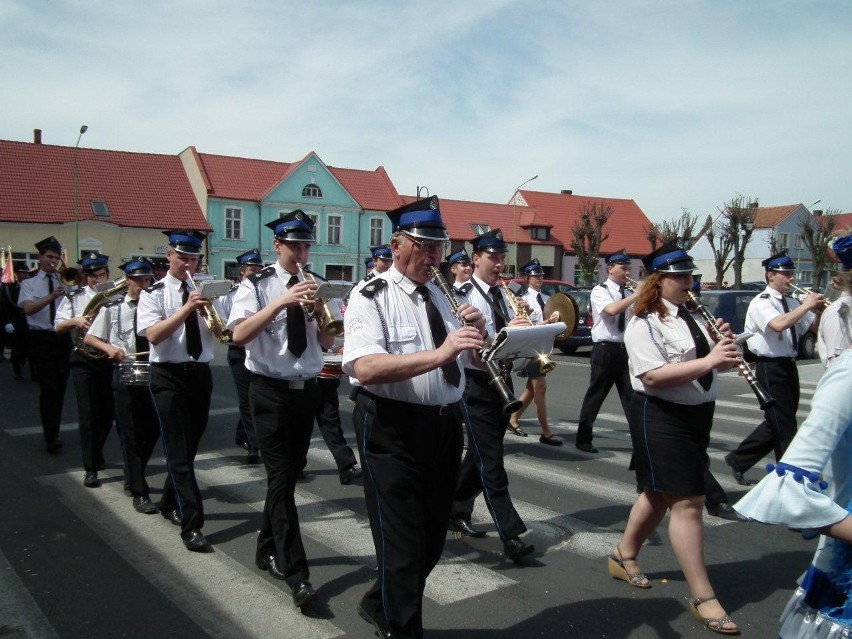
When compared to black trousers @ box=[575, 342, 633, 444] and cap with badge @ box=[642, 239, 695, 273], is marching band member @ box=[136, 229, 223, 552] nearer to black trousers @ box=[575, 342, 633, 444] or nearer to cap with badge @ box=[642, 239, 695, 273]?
cap with badge @ box=[642, 239, 695, 273]

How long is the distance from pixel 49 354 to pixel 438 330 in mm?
6760

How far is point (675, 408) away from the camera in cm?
412

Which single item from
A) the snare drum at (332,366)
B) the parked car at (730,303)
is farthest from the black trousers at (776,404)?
the parked car at (730,303)

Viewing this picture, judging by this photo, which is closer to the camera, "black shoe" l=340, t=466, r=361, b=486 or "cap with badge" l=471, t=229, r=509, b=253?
"cap with badge" l=471, t=229, r=509, b=253

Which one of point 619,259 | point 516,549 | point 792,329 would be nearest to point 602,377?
point 619,259

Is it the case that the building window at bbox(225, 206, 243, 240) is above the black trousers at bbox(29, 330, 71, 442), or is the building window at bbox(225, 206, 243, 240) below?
above

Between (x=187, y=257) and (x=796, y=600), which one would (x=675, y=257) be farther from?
(x=187, y=257)

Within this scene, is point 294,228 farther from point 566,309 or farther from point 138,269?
point 566,309

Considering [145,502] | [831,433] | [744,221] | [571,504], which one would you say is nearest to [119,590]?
[145,502]

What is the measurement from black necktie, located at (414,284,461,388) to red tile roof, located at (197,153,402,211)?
39.3 m

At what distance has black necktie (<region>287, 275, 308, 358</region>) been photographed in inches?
→ 172

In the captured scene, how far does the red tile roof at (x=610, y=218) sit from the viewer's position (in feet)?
200

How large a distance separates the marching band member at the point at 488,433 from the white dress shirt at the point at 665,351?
926 millimetres

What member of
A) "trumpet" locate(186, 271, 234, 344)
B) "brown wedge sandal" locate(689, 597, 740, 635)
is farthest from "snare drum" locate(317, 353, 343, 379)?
"brown wedge sandal" locate(689, 597, 740, 635)
